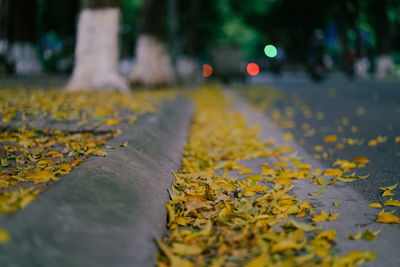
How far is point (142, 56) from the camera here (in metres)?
14.9

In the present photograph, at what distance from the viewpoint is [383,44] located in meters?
24.4

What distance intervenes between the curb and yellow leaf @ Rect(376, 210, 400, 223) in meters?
1.22

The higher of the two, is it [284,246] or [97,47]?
[97,47]

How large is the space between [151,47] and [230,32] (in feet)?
107

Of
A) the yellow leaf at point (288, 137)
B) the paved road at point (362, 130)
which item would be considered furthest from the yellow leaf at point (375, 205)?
the yellow leaf at point (288, 137)

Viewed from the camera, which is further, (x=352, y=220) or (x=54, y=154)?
(x=54, y=154)

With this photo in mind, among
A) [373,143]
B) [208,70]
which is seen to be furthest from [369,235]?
[208,70]

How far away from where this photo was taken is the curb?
1.61m

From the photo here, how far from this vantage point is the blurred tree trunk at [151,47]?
14789 millimetres

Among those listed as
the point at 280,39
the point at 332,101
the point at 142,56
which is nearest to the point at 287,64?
the point at 280,39

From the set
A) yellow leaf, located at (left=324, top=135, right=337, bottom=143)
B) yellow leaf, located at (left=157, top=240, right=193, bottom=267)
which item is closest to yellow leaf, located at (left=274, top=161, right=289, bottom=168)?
yellow leaf, located at (left=324, top=135, right=337, bottom=143)

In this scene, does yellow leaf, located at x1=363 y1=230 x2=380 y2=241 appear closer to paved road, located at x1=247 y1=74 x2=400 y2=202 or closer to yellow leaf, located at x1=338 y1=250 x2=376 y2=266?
yellow leaf, located at x1=338 y1=250 x2=376 y2=266

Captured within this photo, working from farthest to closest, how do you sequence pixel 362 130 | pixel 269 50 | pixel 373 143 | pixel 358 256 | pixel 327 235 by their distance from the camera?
pixel 269 50 < pixel 362 130 < pixel 373 143 < pixel 327 235 < pixel 358 256

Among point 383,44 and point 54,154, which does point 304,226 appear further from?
point 383,44
